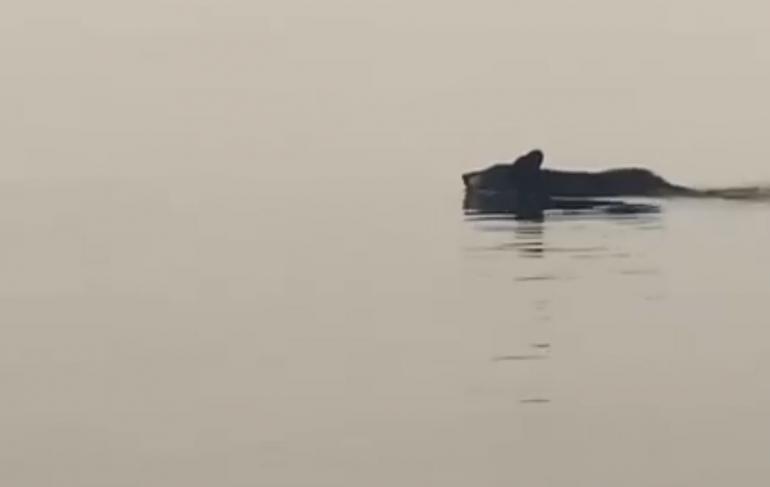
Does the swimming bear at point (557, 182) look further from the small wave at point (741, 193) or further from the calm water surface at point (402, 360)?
the calm water surface at point (402, 360)

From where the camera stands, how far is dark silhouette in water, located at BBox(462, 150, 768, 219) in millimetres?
50469

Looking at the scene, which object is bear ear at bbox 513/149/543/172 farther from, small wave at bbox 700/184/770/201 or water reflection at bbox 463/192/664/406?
small wave at bbox 700/184/770/201

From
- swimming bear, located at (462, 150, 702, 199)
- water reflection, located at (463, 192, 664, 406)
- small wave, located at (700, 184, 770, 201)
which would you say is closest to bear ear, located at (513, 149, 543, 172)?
swimming bear, located at (462, 150, 702, 199)

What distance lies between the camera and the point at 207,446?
19719mm

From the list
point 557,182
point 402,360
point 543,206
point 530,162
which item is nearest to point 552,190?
point 557,182

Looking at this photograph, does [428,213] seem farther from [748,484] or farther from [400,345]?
[748,484]

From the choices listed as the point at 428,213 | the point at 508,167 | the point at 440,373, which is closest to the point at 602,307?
the point at 440,373

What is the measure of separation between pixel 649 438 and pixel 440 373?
15.5 feet

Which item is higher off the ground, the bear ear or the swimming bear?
the bear ear

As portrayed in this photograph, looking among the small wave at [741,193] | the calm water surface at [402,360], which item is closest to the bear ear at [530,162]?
the calm water surface at [402,360]

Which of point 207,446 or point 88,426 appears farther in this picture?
point 88,426

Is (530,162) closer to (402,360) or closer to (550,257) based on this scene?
(550,257)

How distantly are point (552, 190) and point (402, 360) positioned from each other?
27277 millimetres

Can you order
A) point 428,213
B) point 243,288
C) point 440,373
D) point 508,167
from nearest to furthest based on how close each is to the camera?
point 440,373
point 243,288
point 508,167
point 428,213
